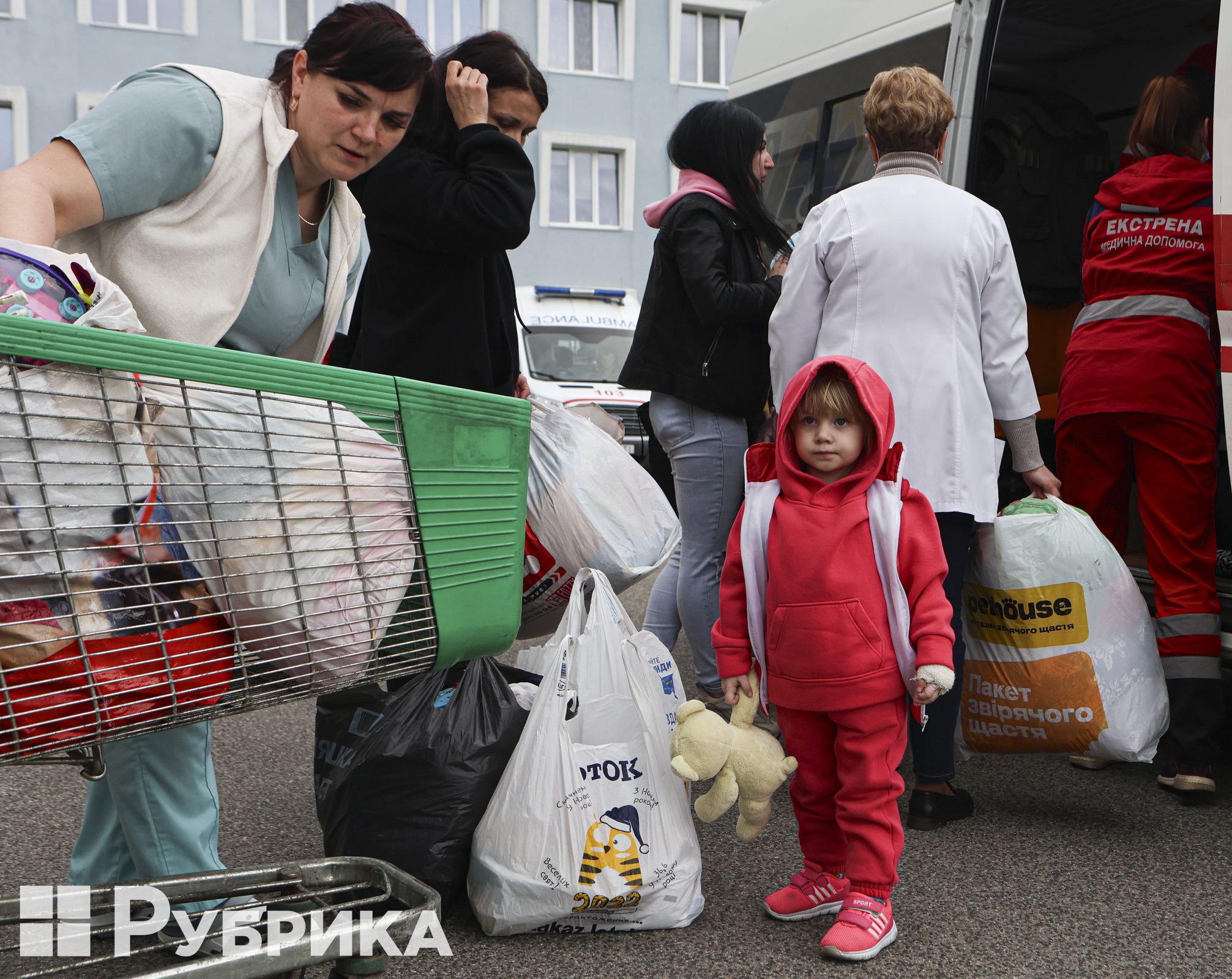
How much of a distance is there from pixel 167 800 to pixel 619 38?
64.7 feet

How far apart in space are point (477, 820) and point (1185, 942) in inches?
58.2

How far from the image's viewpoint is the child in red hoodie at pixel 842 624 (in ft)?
7.32

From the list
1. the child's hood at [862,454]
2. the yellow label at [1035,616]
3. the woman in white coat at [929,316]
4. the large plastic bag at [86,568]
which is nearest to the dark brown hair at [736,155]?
the woman in white coat at [929,316]

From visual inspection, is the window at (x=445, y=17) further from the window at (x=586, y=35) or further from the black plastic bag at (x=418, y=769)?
the black plastic bag at (x=418, y=769)

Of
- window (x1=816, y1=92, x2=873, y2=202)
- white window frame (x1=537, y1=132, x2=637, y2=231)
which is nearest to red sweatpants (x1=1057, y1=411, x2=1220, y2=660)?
window (x1=816, y1=92, x2=873, y2=202)

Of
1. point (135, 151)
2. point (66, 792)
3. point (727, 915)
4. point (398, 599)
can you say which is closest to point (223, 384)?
point (398, 599)

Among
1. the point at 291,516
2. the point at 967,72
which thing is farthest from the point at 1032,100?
the point at 291,516

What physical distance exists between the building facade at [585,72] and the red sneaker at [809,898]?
56.5 feet

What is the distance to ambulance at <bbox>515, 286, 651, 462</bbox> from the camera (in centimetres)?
932

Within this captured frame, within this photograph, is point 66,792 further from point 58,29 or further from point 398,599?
point 58,29

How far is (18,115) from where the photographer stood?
16.8 metres

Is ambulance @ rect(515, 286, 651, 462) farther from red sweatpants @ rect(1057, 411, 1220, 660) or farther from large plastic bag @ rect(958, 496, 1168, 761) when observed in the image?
large plastic bag @ rect(958, 496, 1168, 761)

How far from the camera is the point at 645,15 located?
19.6 metres

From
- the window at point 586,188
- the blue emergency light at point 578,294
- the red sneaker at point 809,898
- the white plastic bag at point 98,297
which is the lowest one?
the red sneaker at point 809,898
